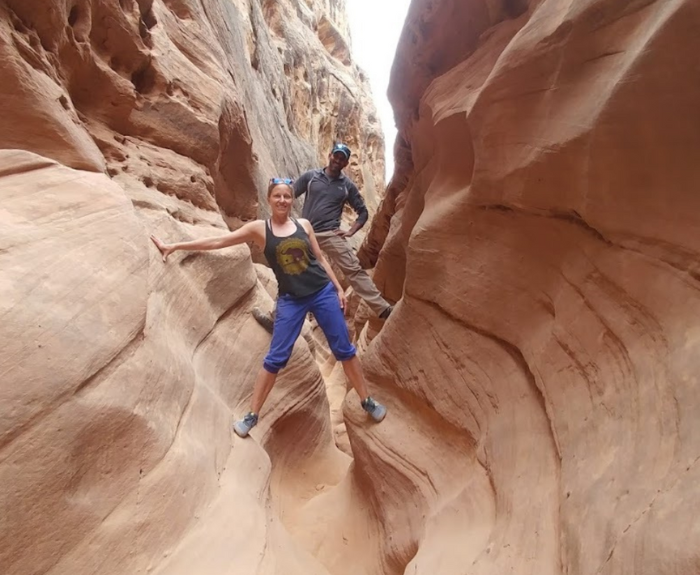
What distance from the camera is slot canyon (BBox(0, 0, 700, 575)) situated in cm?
167

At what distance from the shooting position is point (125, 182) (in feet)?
12.5

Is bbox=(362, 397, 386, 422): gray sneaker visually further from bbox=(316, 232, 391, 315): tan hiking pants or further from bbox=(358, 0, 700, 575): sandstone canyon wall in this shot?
bbox=(316, 232, 391, 315): tan hiking pants

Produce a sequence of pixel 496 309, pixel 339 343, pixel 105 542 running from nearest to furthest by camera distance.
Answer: pixel 105 542
pixel 496 309
pixel 339 343

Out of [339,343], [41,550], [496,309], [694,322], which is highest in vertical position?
[694,322]

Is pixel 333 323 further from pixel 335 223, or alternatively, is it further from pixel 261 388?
pixel 335 223

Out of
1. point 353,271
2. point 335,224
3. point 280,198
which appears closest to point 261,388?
point 280,198

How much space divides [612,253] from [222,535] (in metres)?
2.42

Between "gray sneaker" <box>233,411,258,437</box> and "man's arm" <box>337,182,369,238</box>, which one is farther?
"man's arm" <box>337,182,369,238</box>

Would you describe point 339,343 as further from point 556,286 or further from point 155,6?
point 155,6

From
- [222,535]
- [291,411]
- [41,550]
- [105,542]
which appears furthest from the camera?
[291,411]

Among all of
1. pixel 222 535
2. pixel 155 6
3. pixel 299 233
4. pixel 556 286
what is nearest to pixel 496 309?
pixel 556 286

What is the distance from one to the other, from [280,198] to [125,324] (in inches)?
59.1

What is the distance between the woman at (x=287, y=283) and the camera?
3295mm

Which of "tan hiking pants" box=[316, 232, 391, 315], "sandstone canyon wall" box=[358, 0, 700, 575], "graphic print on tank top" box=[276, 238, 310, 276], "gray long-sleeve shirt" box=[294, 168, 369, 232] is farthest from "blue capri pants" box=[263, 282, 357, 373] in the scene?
"gray long-sleeve shirt" box=[294, 168, 369, 232]
